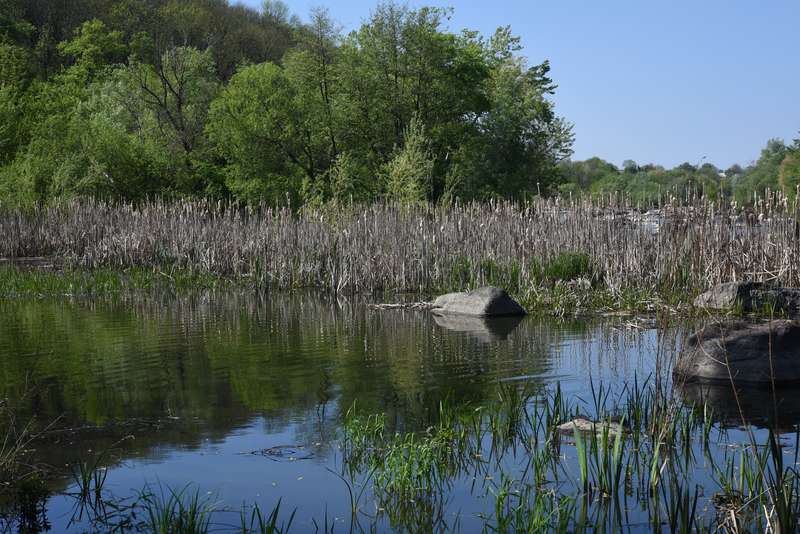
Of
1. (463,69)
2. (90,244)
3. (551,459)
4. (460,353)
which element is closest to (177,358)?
(460,353)

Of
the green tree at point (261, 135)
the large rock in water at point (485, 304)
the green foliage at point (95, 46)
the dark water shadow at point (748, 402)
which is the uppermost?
the green foliage at point (95, 46)

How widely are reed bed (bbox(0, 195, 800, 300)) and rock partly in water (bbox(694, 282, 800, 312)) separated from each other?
1.49ft

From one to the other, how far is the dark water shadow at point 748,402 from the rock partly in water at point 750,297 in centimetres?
462

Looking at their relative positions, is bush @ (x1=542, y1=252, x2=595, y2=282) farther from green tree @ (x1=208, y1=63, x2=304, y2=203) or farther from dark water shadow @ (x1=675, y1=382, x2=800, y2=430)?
green tree @ (x1=208, y1=63, x2=304, y2=203)

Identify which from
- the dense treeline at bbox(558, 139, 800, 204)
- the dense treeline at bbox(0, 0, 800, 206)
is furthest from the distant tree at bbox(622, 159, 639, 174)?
the dense treeline at bbox(0, 0, 800, 206)

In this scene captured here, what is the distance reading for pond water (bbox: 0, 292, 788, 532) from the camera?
6000mm

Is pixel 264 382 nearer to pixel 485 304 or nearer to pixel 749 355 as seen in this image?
pixel 749 355

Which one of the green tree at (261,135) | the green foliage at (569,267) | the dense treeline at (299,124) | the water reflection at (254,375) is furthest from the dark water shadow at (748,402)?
the green tree at (261,135)

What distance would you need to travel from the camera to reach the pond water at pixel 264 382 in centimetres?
600

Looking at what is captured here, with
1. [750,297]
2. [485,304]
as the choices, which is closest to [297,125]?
[485,304]

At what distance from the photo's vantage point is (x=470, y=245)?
18.1 meters

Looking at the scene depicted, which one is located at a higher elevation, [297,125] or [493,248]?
[297,125]

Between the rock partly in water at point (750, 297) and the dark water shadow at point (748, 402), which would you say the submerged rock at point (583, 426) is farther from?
the rock partly in water at point (750, 297)

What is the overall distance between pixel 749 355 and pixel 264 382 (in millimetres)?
4895
